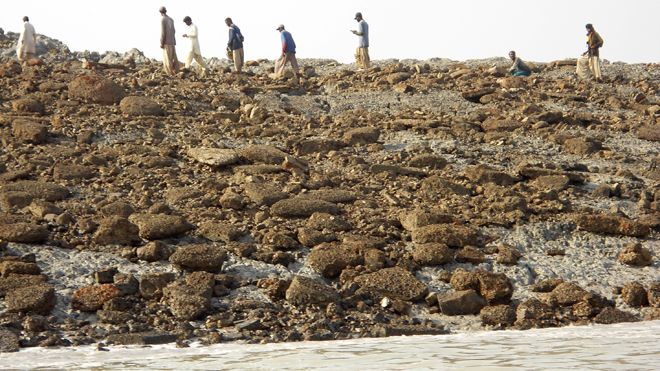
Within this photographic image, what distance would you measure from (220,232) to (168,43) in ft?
22.1

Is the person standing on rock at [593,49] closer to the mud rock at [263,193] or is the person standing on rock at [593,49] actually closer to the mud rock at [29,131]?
the mud rock at [263,193]

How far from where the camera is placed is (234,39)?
1191 centimetres

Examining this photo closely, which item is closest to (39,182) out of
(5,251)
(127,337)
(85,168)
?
(85,168)

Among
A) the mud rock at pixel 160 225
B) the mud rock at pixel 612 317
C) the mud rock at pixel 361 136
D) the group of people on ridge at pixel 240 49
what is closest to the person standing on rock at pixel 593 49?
the group of people on ridge at pixel 240 49

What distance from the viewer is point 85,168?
21.3 ft

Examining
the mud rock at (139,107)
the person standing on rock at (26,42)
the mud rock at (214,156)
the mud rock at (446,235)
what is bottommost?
the mud rock at (446,235)

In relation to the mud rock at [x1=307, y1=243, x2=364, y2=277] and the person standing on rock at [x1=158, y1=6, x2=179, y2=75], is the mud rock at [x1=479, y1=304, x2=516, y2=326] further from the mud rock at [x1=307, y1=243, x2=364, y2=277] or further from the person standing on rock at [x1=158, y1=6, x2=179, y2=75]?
the person standing on rock at [x1=158, y1=6, x2=179, y2=75]

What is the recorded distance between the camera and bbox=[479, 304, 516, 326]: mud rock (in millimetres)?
4184

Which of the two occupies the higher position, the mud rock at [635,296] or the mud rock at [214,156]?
the mud rock at [214,156]

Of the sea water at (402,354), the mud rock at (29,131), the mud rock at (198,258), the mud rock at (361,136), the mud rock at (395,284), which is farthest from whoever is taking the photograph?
the mud rock at (361,136)

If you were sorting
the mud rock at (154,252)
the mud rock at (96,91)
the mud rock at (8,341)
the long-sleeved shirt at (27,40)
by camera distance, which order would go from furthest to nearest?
the long-sleeved shirt at (27,40)
the mud rock at (96,91)
the mud rock at (154,252)
the mud rock at (8,341)

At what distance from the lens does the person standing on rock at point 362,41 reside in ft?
41.6

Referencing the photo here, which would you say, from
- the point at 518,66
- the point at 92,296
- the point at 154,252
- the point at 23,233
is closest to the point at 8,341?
the point at 92,296

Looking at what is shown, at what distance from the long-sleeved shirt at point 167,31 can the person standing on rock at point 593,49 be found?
8.15 metres
